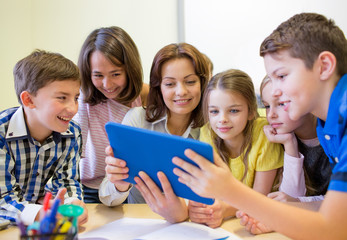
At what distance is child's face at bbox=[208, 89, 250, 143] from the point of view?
117 centimetres

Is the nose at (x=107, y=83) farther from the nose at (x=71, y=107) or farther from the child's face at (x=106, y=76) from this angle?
the nose at (x=71, y=107)

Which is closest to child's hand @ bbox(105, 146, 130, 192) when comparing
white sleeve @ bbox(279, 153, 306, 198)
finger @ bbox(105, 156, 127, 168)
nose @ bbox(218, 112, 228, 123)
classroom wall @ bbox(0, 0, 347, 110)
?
finger @ bbox(105, 156, 127, 168)

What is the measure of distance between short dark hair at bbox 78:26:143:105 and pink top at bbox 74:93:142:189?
0.04 meters

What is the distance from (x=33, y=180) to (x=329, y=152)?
3.07 ft

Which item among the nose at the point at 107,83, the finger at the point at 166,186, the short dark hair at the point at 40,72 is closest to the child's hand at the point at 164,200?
the finger at the point at 166,186

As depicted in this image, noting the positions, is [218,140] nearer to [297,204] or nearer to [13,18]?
[297,204]

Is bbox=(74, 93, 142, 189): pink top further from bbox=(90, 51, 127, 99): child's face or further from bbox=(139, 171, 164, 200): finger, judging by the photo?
bbox=(139, 171, 164, 200): finger

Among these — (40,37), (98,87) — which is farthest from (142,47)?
(98,87)

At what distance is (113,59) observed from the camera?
1.37m

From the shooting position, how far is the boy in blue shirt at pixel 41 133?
3.25ft

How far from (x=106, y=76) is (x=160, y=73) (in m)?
0.25

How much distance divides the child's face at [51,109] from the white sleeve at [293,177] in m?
0.74

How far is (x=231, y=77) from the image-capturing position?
3.94 ft

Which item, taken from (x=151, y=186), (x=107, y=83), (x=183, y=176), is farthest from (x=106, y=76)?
(x=183, y=176)
